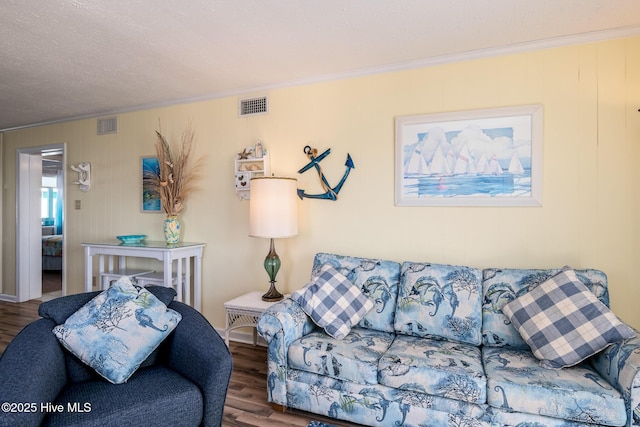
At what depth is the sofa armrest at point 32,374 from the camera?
1279 mm

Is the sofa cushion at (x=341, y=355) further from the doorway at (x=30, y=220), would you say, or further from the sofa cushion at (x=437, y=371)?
the doorway at (x=30, y=220)

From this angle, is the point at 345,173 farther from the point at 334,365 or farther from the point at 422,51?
the point at 334,365

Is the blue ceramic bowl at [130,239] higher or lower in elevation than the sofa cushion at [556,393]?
higher

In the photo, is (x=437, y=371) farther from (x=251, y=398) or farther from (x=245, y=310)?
(x=245, y=310)

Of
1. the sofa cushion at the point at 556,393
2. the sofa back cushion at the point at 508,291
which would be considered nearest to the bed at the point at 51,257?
the sofa back cushion at the point at 508,291

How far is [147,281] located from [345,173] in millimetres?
2057

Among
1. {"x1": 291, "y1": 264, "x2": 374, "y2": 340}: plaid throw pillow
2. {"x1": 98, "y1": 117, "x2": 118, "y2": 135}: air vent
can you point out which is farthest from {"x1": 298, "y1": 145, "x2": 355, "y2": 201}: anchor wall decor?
{"x1": 98, "y1": 117, "x2": 118, "y2": 135}: air vent

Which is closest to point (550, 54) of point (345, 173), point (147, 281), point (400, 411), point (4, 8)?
point (345, 173)

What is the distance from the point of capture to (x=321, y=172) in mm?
3088

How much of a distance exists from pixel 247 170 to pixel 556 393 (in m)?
2.66

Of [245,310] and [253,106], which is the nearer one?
[245,310]

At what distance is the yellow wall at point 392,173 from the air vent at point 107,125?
0.27 ft

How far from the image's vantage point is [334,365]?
2.06 meters

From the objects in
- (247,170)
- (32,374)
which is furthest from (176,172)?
(32,374)
